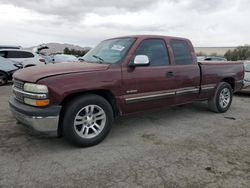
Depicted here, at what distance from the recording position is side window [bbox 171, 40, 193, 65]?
5695 millimetres

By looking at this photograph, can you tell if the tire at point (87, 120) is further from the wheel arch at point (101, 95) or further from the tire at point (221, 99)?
the tire at point (221, 99)

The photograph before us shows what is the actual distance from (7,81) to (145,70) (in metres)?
9.44

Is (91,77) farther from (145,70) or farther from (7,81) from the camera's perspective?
(7,81)

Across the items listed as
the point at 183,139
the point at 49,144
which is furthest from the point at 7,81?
the point at 183,139

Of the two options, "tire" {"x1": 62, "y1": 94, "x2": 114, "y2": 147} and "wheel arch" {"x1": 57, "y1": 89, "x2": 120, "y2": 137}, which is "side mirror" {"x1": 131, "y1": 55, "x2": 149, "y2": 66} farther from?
"tire" {"x1": 62, "y1": 94, "x2": 114, "y2": 147}

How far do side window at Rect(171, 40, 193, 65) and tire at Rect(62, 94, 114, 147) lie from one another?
79.8 inches

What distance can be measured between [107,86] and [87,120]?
0.64 m

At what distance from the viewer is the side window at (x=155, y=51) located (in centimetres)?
515

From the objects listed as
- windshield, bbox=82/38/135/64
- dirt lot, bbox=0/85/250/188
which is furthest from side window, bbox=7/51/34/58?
windshield, bbox=82/38/135/64

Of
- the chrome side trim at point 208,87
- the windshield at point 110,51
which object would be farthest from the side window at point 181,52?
the windshield at point 110,51

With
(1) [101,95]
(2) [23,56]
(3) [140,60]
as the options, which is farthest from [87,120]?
(2) [23,56]

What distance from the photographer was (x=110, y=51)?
521cm

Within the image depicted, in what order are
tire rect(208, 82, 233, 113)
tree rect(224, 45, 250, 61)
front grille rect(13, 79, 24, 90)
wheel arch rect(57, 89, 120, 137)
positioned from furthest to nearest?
tree rect(224, 45, 250, 61), tire rect(208, 82, 233, 113), front grille rect(13, 79, 24, 90), wheel arch rect(57, 89, 120, 137)

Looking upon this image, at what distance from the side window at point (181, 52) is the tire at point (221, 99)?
4.20 ft
